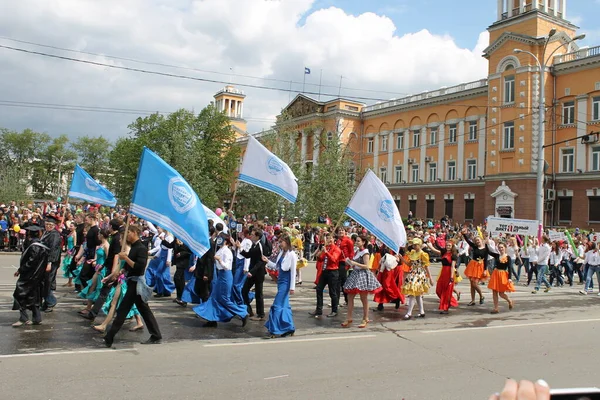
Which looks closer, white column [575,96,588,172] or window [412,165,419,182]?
white column [575,96,588,172]

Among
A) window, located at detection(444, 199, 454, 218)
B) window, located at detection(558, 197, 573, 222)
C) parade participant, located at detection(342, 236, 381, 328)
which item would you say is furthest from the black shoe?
window, located at detection(444, 199, 454, 218)

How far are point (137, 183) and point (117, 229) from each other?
1.85 metres

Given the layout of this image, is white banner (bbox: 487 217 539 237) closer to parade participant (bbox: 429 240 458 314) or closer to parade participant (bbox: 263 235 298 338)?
parade participant (bbox: 429 240 458 314)

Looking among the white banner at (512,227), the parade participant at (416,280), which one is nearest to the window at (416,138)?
the white banner at (512,227)

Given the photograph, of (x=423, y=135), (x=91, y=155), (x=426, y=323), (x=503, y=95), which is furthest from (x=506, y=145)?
(x=91, y=155)

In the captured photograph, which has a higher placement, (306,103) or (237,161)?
(306,103)

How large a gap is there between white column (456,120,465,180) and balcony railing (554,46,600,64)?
9.55m

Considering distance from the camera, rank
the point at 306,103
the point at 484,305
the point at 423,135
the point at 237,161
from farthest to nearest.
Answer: the point at 237,161, the point at 306,103, the point at 423,135, the point at 484,305

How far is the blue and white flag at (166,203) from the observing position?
845cm

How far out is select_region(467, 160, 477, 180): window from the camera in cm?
4550

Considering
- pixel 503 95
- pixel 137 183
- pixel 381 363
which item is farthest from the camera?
pixel 503 95

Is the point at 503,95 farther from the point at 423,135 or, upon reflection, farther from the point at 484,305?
the point at 484,305

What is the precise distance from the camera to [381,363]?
294 inches

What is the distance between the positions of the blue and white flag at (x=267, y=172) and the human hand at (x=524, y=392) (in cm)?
1165
